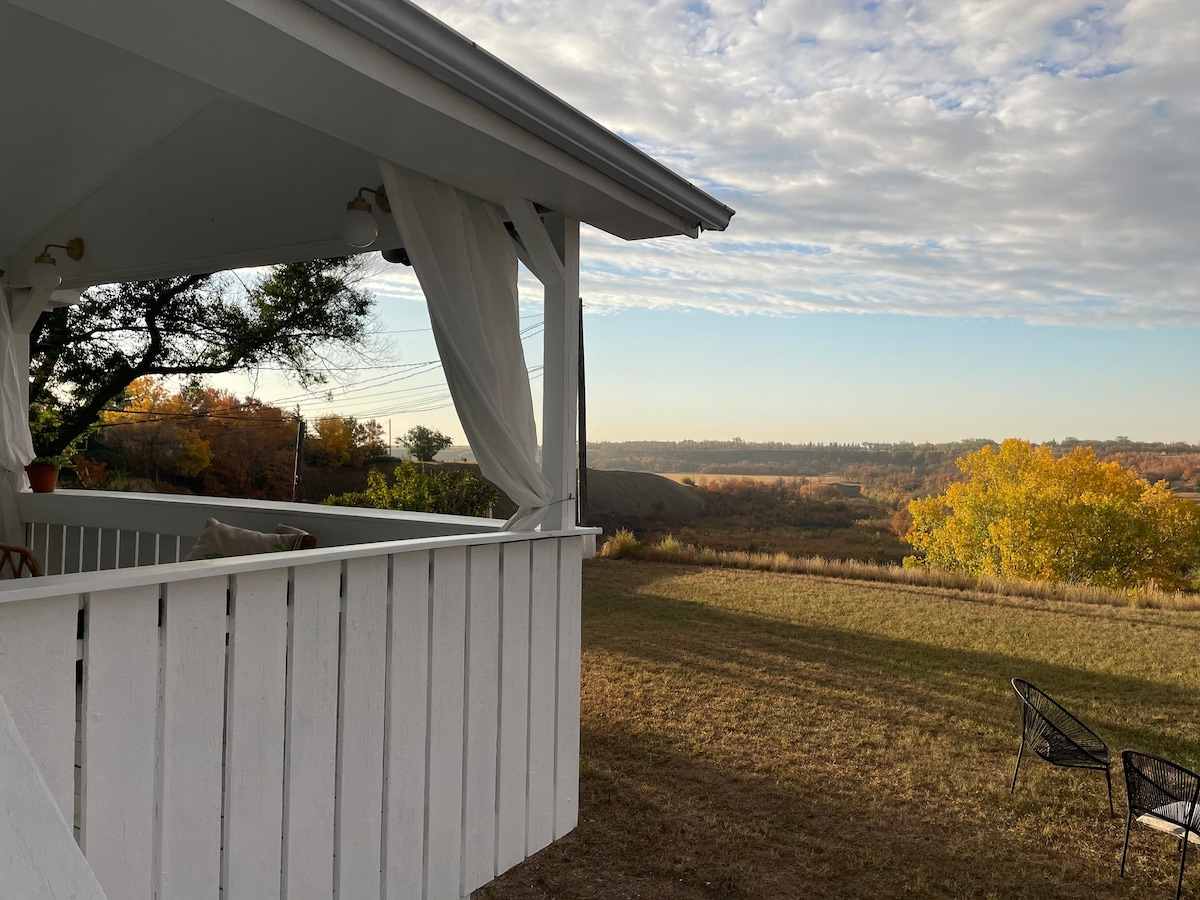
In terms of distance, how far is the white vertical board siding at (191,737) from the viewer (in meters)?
1.86

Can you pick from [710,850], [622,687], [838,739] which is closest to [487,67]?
[710,850]

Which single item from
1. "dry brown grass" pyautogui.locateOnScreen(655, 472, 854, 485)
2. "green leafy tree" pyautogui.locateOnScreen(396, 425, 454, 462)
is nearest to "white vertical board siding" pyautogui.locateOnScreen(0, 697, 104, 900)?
"green leafy tree" pyautogui.locateOnScreen(396, 425, 454, 462)

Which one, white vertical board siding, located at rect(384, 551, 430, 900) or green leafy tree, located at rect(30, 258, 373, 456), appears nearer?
white vertical board siding, located at rect(384, 551, 430, 900)

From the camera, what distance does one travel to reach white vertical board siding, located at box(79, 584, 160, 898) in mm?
1710

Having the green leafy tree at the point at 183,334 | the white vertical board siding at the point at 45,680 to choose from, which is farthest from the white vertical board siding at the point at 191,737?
the green leafy tree at the point at 183,334

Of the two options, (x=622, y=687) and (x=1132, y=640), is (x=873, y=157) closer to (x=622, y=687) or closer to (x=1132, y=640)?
(x=1132, y=640)

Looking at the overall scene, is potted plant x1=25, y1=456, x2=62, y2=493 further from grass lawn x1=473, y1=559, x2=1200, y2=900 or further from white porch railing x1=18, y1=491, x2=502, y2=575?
grass lawn x1=473, y1=559, x2=1200, y2=900

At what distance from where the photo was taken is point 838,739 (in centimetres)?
495

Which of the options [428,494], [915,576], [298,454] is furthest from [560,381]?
[298,454]

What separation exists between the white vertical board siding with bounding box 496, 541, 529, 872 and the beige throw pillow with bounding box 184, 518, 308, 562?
1.17m

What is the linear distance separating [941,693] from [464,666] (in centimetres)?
458

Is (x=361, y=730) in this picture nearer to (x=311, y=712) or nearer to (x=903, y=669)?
(x=311, y=712)

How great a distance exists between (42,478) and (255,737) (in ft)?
12.1

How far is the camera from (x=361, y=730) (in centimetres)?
238
